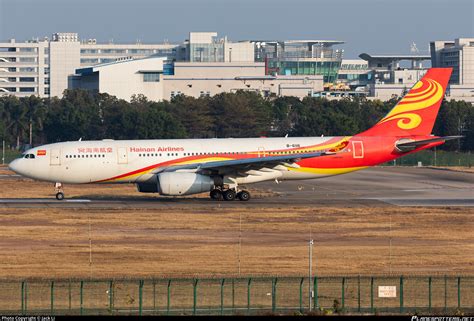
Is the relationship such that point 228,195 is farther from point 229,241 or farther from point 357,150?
A: point 229,241

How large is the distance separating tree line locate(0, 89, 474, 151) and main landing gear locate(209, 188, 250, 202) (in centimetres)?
6731

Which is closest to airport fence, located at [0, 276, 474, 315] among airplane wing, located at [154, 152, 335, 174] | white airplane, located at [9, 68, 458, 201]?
airplane wing, located at [154, 152, 335, 174]

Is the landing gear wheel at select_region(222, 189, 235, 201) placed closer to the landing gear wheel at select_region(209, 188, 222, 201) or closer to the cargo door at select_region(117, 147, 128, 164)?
the landing gear wheel at select_region(209, 188, 222, 201)

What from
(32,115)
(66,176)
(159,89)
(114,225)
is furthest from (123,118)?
(114,225)


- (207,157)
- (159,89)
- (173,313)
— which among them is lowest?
(173,313)

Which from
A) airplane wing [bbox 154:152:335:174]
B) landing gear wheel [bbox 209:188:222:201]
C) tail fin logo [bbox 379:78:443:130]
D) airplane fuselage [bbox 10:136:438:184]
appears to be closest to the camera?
airplane wing [bbox 154:152:335:174]

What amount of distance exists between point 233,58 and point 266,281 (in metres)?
161

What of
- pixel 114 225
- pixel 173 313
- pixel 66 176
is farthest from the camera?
pixel 66 176

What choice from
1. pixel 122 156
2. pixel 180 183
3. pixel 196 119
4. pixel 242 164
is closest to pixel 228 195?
pixel 242 164

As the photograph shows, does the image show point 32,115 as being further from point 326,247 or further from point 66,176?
point 326,247

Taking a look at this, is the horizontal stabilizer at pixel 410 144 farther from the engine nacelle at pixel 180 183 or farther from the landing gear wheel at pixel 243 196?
the engine nacelle at pixel 180 183

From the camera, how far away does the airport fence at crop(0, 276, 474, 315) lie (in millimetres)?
27859

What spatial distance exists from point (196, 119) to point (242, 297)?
111260 millimetres

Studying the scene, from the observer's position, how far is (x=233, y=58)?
7446 inches
